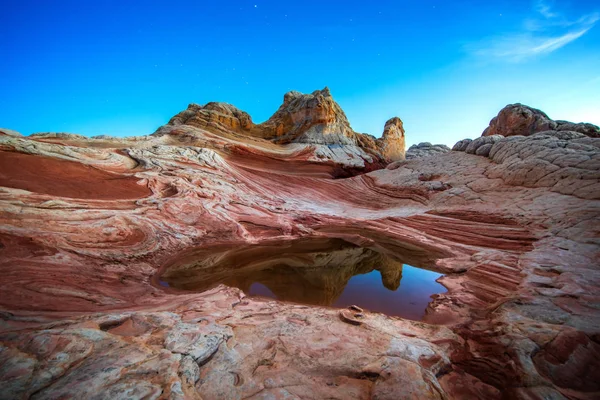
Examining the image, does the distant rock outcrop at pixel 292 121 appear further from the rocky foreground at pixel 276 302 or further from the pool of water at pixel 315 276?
the pool of water at pixel 315 276

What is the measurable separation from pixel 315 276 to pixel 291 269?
716 mm

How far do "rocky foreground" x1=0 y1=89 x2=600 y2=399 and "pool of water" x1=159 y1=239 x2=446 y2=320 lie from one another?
0.42m

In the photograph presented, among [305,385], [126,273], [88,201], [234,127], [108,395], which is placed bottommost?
[126,273]

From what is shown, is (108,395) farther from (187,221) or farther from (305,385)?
(187,221)

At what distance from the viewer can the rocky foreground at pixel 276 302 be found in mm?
2533

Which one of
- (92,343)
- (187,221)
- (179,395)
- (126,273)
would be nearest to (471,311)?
(179,395)

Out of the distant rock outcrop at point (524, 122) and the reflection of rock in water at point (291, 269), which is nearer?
the reflection of rock in water at point (291, 269)

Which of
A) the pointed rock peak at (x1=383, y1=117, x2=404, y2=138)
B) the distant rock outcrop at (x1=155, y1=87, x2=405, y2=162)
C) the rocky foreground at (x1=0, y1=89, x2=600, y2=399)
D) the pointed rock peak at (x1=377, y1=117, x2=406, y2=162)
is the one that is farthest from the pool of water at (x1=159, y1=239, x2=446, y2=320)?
the pointed rock peak at (x1=383, y1=117, x2=404, y2=138)

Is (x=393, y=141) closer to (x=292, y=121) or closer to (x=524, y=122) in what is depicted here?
(x=524, y=122)

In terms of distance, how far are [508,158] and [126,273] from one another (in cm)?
1594

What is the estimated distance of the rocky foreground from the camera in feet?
8.31

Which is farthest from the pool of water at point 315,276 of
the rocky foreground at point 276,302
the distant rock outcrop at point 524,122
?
the distant rock outcrop at point 524,122

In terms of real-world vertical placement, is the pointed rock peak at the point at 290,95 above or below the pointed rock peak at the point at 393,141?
above

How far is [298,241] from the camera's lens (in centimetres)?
868
